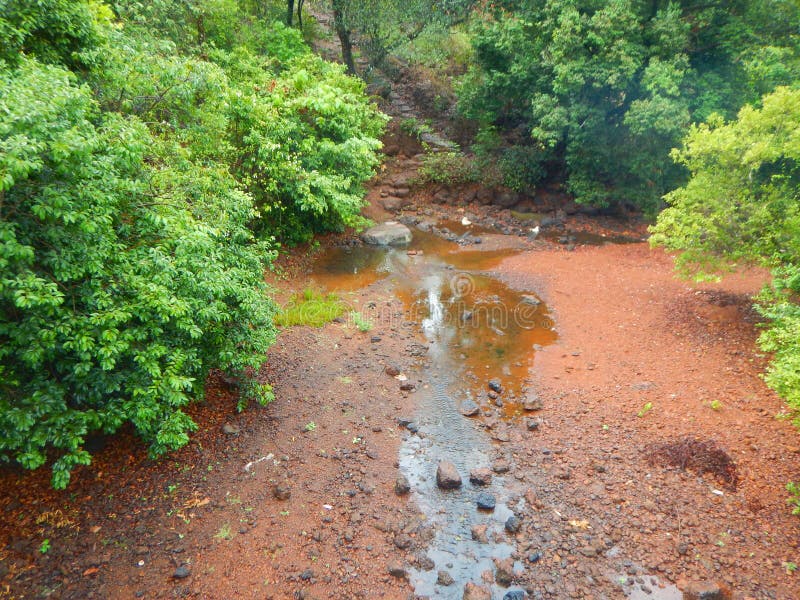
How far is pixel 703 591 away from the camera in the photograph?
6055mm

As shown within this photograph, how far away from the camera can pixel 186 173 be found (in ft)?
26.2

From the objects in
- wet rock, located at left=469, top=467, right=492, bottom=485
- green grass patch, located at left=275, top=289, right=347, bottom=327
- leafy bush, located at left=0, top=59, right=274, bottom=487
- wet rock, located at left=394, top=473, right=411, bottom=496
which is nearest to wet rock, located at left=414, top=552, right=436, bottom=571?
wet rock, located at left=394, top=473, right=411, bottom=496

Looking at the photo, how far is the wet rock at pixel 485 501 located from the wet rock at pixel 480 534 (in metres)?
0.35

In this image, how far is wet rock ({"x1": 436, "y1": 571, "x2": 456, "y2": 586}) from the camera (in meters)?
6.34

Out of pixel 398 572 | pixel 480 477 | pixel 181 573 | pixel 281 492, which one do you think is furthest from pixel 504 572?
pixel 181 573

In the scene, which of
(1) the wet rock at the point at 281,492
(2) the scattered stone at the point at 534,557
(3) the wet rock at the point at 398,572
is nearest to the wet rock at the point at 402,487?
(3) the wet rock at the point at 398,572

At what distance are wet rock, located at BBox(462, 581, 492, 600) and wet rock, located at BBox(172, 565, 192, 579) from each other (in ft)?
11.5

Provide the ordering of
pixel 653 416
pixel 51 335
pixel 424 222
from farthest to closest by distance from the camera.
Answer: pixel 424 222
pixel 653 416
pixel 51 335

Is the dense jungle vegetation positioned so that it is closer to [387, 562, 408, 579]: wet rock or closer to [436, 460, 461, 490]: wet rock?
[387, 562, 408, 579]: wet rock

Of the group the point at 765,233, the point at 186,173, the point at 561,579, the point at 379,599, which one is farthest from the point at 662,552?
the point at 186,173

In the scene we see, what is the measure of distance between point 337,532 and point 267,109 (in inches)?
425

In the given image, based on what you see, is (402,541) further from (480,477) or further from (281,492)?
(281,492)

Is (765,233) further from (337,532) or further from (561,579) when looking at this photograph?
(337,532)

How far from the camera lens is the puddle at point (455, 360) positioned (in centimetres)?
696
